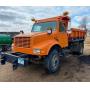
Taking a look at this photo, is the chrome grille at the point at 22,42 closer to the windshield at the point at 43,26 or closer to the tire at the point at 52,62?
the tire at the point at 52,62

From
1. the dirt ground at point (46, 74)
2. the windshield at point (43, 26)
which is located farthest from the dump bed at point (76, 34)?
the windshield at point (43, 26)

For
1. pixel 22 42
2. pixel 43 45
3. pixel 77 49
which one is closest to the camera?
pixel 43 45

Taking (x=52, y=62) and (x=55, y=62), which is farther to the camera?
(x=55, y=62)

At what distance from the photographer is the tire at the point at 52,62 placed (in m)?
6.41

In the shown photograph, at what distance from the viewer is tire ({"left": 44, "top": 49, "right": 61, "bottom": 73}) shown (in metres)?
6.41

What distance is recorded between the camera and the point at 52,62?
263 inches

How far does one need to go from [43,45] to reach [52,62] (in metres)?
0.90

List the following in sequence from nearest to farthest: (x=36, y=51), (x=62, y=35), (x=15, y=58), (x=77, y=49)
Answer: (x=36, y=51) < (x=15, y=58) < (x=62, y=35) < (x=77, y=49)

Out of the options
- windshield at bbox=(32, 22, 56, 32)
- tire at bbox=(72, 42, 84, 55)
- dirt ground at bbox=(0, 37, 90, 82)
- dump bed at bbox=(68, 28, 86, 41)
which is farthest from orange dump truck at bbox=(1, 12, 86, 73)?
tire at bbox=(72, 42, 84, 55)

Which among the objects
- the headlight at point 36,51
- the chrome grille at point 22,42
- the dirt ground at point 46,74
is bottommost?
the dirt ground at point 46,74

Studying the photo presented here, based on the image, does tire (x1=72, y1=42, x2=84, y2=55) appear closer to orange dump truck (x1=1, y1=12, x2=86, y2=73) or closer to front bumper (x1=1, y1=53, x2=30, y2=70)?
orange dump truck (x1=1, y1=12, x2=86, y2=73)

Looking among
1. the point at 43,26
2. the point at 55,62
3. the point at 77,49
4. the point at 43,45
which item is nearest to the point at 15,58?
the point at 43,45

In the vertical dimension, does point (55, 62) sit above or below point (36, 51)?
below

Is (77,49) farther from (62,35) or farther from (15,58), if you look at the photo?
(15,58)
